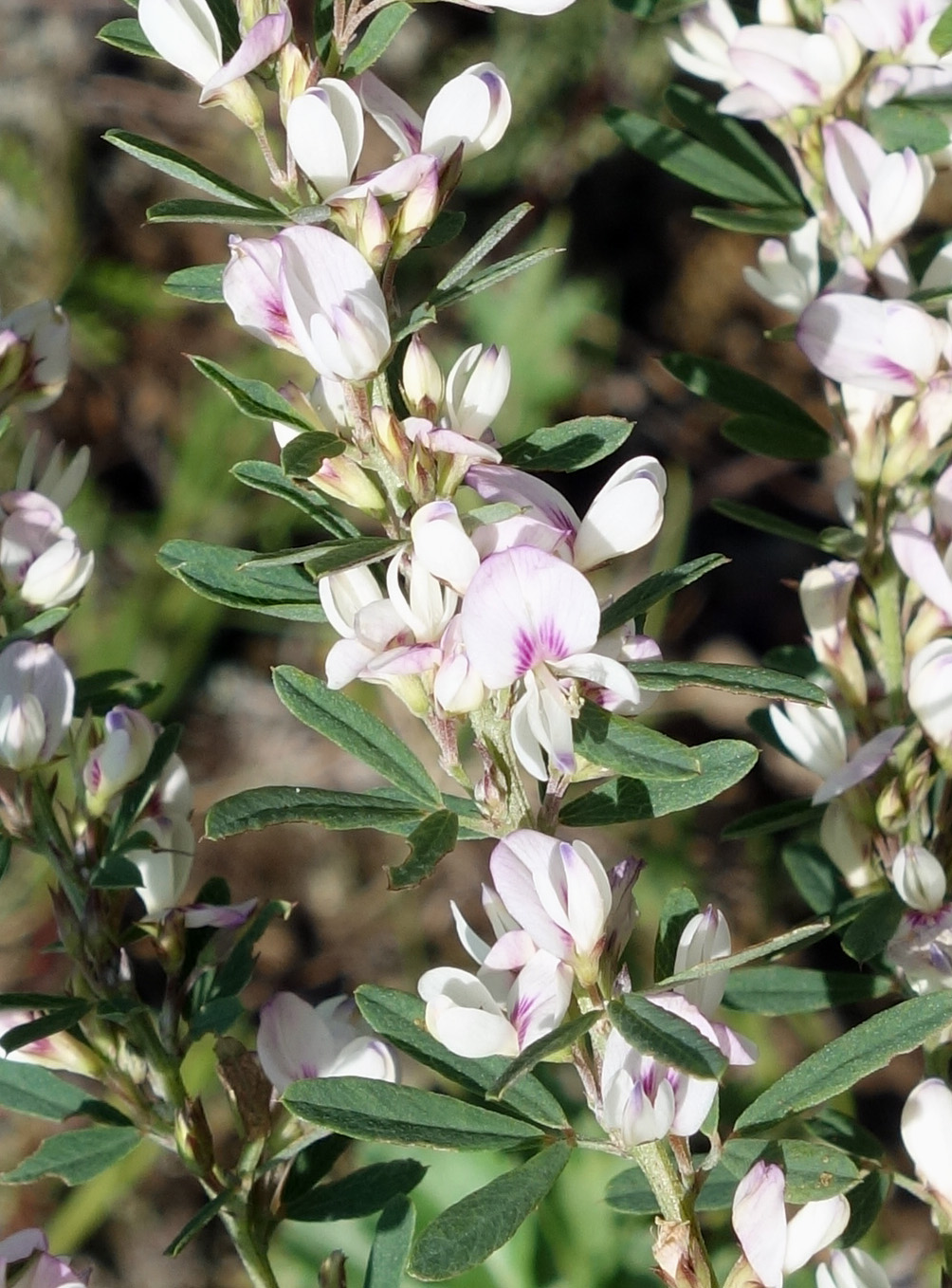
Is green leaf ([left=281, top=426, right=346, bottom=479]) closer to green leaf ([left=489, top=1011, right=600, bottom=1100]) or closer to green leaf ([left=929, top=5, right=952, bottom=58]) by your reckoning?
green leaf ([left=489, top=1011, right=600, bottom=1100])

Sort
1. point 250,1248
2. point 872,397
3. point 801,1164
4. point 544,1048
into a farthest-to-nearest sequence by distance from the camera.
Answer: point 872,397 → point 250,1248 → point 801,1164 → point 544,1048

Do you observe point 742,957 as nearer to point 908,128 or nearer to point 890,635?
point 890,635

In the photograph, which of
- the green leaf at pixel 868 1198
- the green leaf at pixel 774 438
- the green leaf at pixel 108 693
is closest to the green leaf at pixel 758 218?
the green leaf at pixel 774 438

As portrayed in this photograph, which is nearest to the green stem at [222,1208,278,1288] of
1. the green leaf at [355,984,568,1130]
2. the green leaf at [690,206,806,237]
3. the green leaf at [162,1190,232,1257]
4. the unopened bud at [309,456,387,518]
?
the green leaf at [162,1190,232,1257]

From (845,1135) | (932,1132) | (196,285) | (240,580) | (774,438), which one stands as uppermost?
(196,285)

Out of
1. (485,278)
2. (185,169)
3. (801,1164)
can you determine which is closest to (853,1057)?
(801,1164)

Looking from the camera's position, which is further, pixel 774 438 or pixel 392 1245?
pixel 774 438

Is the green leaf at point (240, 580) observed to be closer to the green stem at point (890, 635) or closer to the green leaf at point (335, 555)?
the green leaf at point (335, 555)

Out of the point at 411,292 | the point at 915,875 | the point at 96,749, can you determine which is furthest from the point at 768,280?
the point at 411,292
